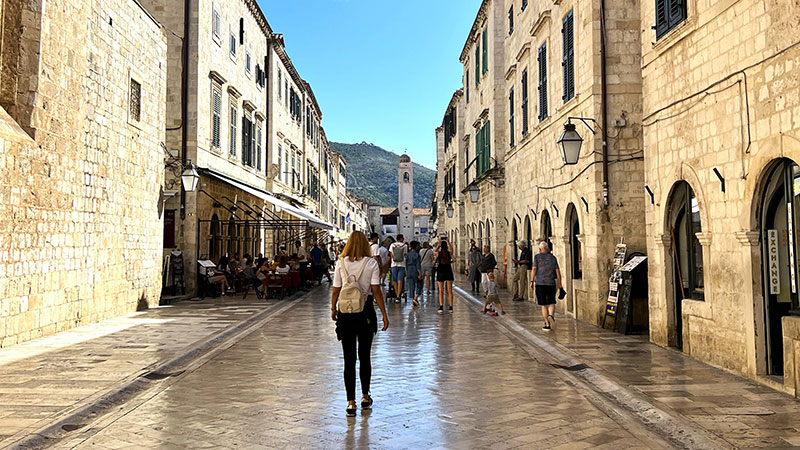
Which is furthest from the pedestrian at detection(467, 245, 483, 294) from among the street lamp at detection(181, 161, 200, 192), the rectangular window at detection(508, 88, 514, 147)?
the street lamp at detection(181, 161, 200, 192)

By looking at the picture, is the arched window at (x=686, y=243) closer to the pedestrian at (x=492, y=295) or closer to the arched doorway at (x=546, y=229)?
the pedestrian at (x=492, y=295)

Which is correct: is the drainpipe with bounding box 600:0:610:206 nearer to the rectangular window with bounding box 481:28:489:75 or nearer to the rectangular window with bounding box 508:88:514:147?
the rectangular window with bounding box 508:88:514:147

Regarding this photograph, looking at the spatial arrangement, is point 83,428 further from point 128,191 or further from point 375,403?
point 128,191

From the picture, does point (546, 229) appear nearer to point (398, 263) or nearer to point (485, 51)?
point (398, 263)

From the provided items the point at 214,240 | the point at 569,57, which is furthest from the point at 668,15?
the point at 214,240

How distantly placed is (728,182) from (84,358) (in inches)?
344

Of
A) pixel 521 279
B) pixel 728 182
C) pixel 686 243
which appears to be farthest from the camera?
pixel 521 279

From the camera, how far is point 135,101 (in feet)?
50.5

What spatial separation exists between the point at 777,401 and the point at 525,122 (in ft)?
46.4

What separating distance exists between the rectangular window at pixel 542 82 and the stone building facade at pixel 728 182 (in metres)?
6.64

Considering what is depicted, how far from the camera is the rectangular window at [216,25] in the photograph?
21.2 meters

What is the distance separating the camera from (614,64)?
41.5 feet

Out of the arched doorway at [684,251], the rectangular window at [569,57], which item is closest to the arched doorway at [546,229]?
the rectangular window at [569,57]

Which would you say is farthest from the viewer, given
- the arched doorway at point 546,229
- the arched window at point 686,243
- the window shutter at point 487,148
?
the window shutter at point 487,148
